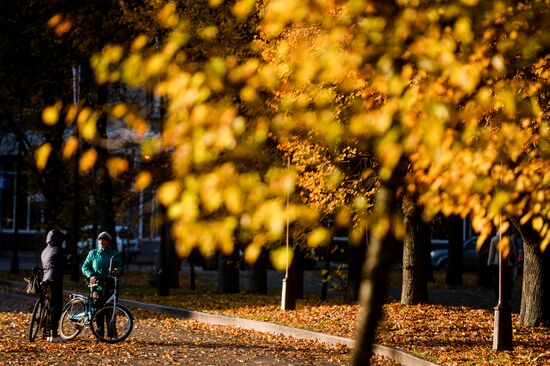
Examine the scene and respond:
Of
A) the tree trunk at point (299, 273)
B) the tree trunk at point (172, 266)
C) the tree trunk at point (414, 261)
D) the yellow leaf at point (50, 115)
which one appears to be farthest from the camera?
the tree trunk at point (172, 266)

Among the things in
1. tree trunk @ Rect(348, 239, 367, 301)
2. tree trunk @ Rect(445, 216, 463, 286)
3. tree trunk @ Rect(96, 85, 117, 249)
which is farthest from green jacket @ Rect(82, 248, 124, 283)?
tree trunk @ Rect(445, 216, 463, 286)

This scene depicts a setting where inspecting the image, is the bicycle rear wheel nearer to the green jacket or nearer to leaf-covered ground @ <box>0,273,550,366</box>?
the green jacket

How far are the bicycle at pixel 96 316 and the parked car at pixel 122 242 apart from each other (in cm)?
2294

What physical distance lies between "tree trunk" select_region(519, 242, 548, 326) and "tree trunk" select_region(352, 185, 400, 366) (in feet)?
46.4

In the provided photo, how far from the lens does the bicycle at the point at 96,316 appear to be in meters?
17.3

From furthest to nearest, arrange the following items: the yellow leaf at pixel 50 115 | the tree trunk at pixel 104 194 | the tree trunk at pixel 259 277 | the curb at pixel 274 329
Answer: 1. the tree trunk at pixel 104 194
2. the tree trunk at pixel 259 277
3. the curb at pixel 274 329
4. the yellow leaf at pixel 50 115

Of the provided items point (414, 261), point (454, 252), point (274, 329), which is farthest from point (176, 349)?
point (454, 252)

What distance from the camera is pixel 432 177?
35.5 feet

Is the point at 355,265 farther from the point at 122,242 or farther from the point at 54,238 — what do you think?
the point at 122,242

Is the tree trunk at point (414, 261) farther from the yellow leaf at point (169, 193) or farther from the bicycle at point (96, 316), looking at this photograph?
the yellow leaf at point (169, 193)

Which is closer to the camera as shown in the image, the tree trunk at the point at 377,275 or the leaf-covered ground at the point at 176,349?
the tree trunk at the point at 377,275

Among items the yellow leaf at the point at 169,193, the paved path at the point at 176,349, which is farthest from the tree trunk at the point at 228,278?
the yellow leaf at the point at 169,193

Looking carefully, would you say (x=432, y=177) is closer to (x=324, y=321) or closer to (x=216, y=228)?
(x=216, y=228)

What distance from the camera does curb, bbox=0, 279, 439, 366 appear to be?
609 inches
